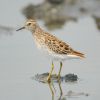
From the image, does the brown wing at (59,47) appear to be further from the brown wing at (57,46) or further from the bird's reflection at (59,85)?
the bird's reflection at (59,85)

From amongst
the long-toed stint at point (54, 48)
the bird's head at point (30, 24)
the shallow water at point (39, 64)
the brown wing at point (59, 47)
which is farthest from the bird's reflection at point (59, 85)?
the bird's head at point (30, 24)

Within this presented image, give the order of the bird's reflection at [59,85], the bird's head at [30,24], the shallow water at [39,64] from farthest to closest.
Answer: the bird's head at [30,24], the shallow water at [39,64], the bird's reflection at [59,85]

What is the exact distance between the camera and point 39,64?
51.5ft

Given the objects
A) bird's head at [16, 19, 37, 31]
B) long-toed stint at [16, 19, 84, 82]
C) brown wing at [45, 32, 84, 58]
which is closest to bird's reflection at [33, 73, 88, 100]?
long-toed stint at [16, 19, 84, 82]

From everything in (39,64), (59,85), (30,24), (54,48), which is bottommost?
(59,85)

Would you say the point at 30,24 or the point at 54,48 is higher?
the point at 30,24

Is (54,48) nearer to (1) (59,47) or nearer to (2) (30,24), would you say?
(1) (59,47)

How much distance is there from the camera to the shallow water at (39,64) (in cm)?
1359

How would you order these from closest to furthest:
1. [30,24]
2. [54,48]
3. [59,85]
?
[59,85] < [54,48] < [30,24]

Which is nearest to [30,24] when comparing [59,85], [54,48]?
[54,48]

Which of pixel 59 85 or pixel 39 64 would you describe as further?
pixel 39 64

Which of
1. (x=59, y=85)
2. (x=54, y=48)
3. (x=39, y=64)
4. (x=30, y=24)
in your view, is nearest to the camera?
(x=59, y=85)

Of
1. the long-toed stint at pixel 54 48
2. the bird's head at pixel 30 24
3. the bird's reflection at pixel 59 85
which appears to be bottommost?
the bird's reflection at pixel 59 85

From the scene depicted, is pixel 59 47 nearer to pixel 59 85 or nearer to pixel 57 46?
pixel 57 46
